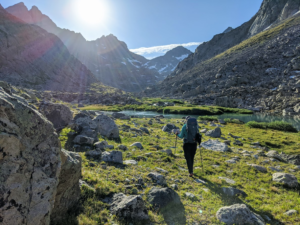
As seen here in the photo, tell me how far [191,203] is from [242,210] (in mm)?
2108

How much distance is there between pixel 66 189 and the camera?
5.36 meters

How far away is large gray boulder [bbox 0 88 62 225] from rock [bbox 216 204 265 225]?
6183 mm

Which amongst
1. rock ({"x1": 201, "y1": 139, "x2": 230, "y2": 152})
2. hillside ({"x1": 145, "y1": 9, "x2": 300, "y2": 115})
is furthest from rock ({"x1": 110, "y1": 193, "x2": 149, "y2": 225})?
hillside ({"x1": 145, "y1": 9, "x2": 300, "y2": 115})

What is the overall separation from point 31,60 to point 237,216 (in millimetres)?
166595

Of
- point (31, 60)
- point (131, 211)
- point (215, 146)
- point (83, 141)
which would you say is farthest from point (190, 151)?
point (31, 60)

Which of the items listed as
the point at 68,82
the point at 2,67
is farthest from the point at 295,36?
the point at 2,67

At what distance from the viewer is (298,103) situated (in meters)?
60.1

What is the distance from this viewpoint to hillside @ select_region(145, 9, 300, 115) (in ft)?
246

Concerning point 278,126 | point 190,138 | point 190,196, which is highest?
point 190,138

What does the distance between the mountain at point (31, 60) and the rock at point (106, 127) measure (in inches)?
4440

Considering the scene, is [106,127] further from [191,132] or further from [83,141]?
[191,132]

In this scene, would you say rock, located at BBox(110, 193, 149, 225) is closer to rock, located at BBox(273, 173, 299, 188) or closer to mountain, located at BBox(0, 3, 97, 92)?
rock, located at BBox(273, 173, 299, 188)

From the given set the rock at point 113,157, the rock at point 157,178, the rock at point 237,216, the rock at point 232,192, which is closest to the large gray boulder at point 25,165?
the rock at point 157,178

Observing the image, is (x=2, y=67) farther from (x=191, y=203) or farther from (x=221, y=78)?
(x=221, y=78)
